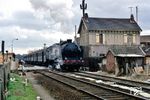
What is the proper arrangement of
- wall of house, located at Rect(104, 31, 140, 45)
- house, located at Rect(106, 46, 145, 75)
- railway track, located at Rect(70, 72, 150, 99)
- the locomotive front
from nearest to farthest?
railway track, located at Rect(70, 72, 150, 99)
house, located at Rect(106, 46, 145, 75)
the locomotive front
wall of house, located at Rect(104, 31, 140, 45)

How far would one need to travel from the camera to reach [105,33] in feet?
236

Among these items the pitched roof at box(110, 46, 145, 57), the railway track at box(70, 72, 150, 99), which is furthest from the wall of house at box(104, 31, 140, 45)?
the railway track at box(70, 72, 150, 99)

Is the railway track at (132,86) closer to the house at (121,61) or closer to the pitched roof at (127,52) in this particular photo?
the house at (121,61)

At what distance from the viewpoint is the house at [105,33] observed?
7094cm

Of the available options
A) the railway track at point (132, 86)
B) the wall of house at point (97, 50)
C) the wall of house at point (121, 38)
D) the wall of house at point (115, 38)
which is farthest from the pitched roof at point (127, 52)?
the wall of house at point (121, 38)

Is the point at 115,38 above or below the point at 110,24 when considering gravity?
below

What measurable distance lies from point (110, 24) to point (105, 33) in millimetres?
2423

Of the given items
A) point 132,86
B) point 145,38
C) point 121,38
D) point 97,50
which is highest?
point 145,38

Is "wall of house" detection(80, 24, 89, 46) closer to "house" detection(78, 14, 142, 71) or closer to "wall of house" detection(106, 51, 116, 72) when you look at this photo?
"house" detection(78, 14, 142, 71)

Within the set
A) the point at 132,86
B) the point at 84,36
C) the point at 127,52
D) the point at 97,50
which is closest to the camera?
the point at 132,86

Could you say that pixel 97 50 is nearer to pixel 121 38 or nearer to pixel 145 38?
pixel 121 38

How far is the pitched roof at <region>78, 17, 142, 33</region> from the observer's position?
71938 millimetres

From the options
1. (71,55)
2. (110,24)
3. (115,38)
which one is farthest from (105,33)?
(71,55)

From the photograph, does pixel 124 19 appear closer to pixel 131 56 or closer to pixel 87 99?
pixel 131 56
